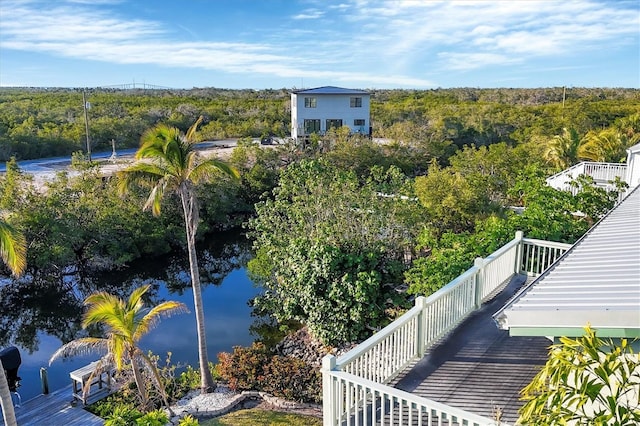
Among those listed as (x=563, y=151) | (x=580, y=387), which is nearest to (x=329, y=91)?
(x=563, y=151)

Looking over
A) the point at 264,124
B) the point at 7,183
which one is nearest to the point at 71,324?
the point at 7,183

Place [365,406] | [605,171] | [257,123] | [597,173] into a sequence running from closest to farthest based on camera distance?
1. [365,406]
2. [605,171]
3. [597,173]
4. [257,123]

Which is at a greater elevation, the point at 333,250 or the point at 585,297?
the point at 585,297

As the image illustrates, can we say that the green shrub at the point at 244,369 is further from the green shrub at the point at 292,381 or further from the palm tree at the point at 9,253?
the palm tree at the point at 9,253

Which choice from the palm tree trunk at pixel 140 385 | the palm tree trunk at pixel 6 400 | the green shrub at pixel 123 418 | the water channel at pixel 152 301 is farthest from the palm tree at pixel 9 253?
the water channel at pixel 152 301

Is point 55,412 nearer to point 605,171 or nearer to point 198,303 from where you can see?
point 198,303

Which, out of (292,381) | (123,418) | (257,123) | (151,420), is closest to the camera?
(151,420)
